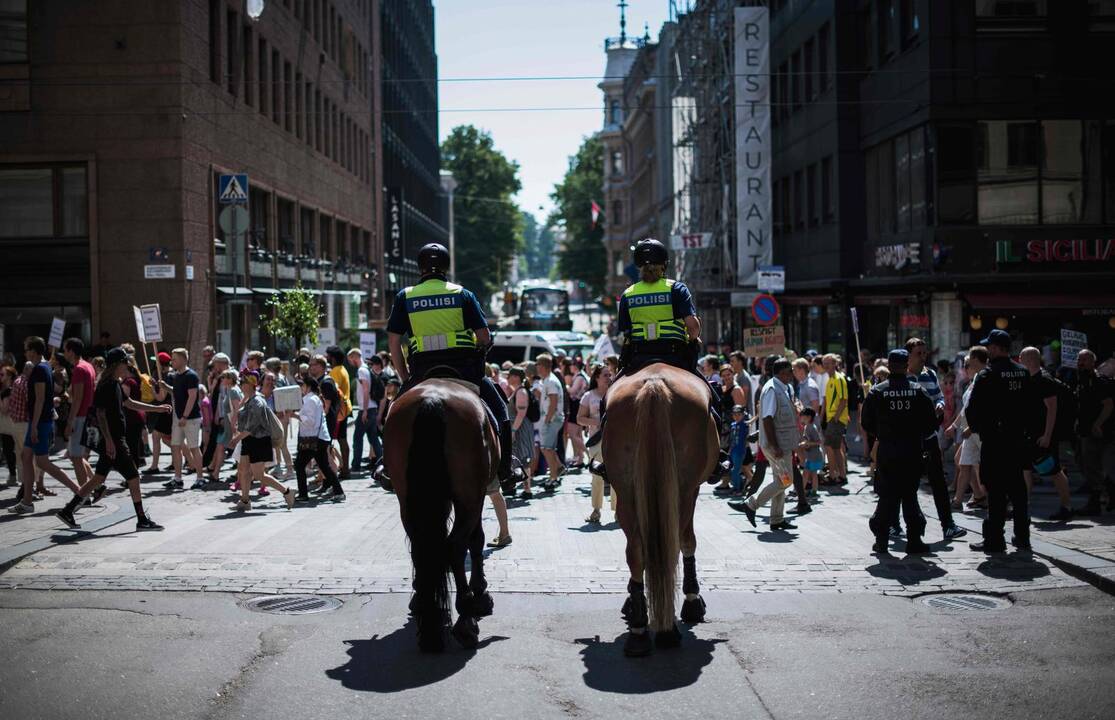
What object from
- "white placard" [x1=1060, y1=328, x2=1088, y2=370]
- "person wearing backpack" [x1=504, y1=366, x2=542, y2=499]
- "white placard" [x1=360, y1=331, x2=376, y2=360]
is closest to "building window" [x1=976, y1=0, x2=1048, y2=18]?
"white placard" [x1=1060, y1=328, x2=1088, y2=370]

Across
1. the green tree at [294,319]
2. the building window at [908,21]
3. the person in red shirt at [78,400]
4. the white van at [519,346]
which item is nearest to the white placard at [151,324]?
the person in red shirt at [78,400]

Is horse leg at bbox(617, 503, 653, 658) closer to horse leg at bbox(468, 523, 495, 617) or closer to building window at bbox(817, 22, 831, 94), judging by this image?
horse leg at bbox(468, 523, 495, 617)

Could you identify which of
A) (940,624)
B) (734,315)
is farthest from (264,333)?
(940,624)

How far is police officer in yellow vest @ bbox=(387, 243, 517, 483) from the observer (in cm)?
966

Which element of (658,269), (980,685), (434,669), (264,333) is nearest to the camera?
(980,685)

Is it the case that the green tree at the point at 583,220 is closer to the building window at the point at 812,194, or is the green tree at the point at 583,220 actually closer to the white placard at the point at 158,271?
the building window at the point at 812,194

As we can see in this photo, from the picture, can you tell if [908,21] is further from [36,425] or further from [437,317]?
[437,317]

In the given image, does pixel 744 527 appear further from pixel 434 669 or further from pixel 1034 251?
pixel 1034 251

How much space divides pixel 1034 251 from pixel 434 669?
21693 mm

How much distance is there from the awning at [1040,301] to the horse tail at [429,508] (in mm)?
19226

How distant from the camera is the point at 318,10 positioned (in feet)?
155

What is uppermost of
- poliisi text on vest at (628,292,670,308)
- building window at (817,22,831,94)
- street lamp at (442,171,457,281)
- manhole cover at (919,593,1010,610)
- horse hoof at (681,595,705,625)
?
street lamp at (442,171,457,281)

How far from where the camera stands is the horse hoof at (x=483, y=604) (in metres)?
9.17

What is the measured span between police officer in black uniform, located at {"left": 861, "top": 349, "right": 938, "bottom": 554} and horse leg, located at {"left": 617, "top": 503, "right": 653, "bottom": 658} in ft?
13.3
